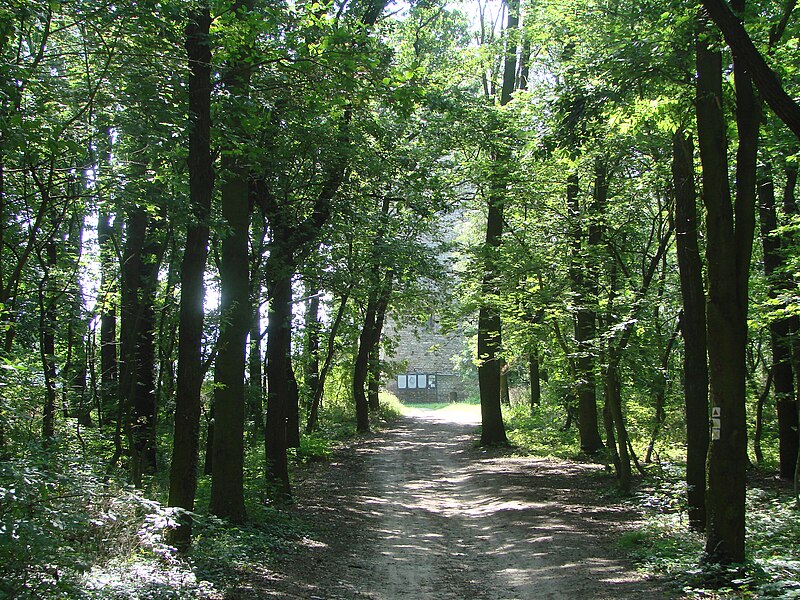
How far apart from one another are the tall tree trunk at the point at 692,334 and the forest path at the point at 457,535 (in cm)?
136

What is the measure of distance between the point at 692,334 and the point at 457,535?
4742mm

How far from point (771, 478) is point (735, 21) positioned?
10611 mm

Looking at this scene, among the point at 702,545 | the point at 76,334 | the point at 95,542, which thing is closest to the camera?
the point at 95,542

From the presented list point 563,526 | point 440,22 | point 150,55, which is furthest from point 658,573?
point 440,22

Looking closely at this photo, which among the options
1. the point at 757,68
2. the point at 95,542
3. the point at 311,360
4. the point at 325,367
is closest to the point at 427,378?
the point at 311,360

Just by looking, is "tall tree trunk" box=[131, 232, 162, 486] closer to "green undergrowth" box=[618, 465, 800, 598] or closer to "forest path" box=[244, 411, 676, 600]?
"forest path" box=[244, 411, 676, 600]

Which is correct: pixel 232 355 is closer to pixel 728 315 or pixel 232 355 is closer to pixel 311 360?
pixel 728 315

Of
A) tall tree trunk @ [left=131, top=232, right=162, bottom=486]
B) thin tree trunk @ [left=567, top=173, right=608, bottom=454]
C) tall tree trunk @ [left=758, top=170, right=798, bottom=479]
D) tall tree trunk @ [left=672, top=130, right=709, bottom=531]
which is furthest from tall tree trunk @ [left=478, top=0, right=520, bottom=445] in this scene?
tall tree trunk @ [left=131, top=232, right=162, bottom=486]

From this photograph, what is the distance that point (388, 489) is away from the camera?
14570mm

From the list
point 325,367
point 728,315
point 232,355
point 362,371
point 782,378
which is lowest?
point 782,378

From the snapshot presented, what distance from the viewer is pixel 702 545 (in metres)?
8.30

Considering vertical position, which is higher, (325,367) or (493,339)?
(493,339)

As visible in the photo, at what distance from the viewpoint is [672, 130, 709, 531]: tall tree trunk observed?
31.2 ft

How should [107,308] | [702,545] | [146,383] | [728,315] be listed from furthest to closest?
[146,383] < [107,308] < [702,545] < [728,315]
